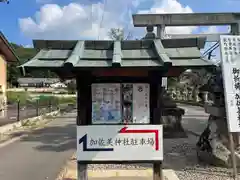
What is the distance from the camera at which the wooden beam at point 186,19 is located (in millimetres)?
11211

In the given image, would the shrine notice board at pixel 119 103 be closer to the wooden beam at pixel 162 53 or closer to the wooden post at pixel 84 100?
the wooden post at pixel 84 100

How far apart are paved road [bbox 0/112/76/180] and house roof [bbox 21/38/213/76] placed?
334 cm

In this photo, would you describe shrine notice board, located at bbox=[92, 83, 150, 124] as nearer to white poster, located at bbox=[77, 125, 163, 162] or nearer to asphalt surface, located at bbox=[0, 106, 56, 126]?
white poster, located at bbox=[77, 125, 163, 162]

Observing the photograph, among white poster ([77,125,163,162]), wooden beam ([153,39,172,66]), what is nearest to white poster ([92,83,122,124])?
white poster ([77,125,163,162])

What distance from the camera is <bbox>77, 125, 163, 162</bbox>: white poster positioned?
570 centimetres

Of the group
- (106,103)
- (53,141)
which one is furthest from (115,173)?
(53,141)

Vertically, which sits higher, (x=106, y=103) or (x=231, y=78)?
(x=231, y=78)

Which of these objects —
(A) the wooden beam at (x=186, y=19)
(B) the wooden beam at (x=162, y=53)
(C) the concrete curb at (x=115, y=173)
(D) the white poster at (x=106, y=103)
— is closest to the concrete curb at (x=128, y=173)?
(C) the concrete curb at (x=115, y=173)

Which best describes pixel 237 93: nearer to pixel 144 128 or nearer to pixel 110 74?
pixel 144 128

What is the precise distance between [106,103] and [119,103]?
22 cm

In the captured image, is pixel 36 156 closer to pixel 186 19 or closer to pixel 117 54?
pixel 117 54

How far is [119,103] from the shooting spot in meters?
5.73

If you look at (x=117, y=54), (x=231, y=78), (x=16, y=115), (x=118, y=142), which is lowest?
(x=16, y=115)

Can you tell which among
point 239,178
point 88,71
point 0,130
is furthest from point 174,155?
point 0,130
